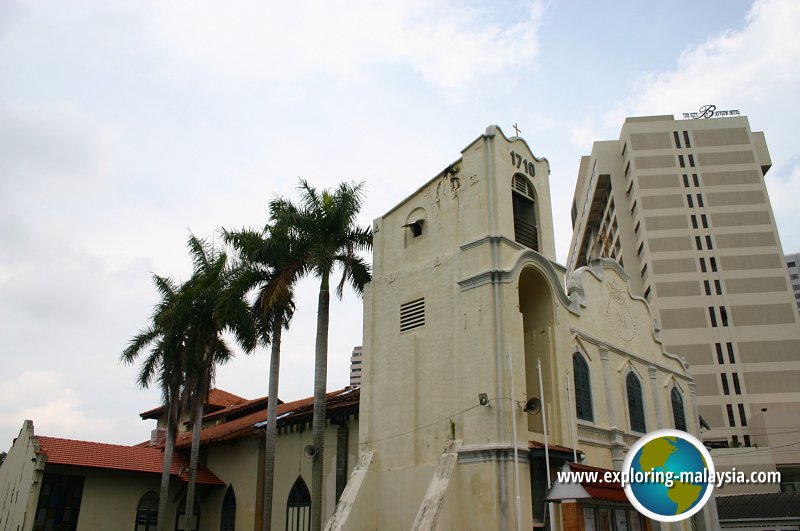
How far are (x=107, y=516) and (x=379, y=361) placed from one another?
13.2 m

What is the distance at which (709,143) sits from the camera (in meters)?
68.9

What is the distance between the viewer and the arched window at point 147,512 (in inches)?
1051

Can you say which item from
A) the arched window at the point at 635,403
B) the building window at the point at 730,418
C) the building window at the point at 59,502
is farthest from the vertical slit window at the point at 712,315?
the building window at the point at 59,502

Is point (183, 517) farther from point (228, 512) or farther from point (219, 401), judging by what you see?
point (219, 401)

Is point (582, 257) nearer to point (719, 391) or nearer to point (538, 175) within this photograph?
point (719, 391)

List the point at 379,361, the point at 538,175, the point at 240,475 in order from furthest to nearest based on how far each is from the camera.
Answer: the point at 240,475 → the point at 538,175 → the point at 379,361

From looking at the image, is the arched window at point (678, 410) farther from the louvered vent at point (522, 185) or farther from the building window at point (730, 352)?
the building window at point (730, 352)

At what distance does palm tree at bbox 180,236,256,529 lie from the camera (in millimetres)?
24891

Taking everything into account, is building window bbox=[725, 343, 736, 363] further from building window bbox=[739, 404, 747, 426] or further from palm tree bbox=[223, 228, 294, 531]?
palm tree bbox=[223, 228, 294, 531]

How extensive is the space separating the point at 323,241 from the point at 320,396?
5209 millimetres

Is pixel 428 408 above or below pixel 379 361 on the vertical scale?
below

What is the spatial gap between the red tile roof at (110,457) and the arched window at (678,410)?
757 inches

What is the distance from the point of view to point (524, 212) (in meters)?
23.1

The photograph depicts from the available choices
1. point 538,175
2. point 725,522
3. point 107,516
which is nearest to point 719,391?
point 725,522
